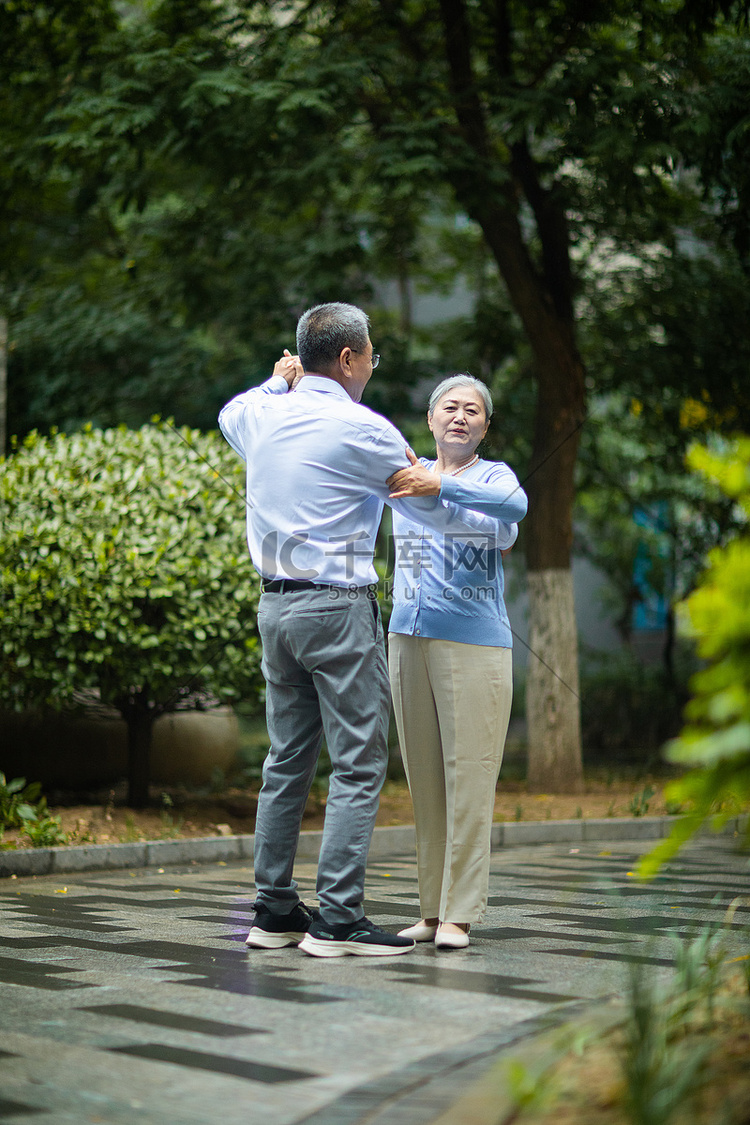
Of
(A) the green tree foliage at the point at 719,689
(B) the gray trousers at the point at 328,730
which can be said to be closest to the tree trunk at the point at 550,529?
(B) the gray trousers at the point at 328,730

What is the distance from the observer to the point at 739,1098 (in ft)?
8.07

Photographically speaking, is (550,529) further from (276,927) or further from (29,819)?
(276,927)

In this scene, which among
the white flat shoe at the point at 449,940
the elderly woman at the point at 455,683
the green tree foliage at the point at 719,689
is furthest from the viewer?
the elderly woman at the point at 455,683

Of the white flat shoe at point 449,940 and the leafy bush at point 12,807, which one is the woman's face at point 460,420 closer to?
the white flat shoe at point 449,940

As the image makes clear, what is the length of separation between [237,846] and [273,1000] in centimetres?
392

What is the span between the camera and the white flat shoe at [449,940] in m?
4.51

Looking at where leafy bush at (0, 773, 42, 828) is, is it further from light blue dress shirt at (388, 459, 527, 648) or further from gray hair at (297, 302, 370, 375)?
gray hair at (297, 302, 370, 375)

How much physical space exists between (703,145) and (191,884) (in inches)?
233

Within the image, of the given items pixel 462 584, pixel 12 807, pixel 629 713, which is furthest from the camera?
pixel 629 713

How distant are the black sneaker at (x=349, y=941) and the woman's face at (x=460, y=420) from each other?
1.79 m

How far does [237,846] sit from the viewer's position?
7555mm

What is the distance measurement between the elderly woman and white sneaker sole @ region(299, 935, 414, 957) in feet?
0.69

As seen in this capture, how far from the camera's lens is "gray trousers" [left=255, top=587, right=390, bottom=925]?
437 cm

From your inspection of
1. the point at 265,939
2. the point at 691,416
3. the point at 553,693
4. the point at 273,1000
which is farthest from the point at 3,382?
the point at 273,1000
